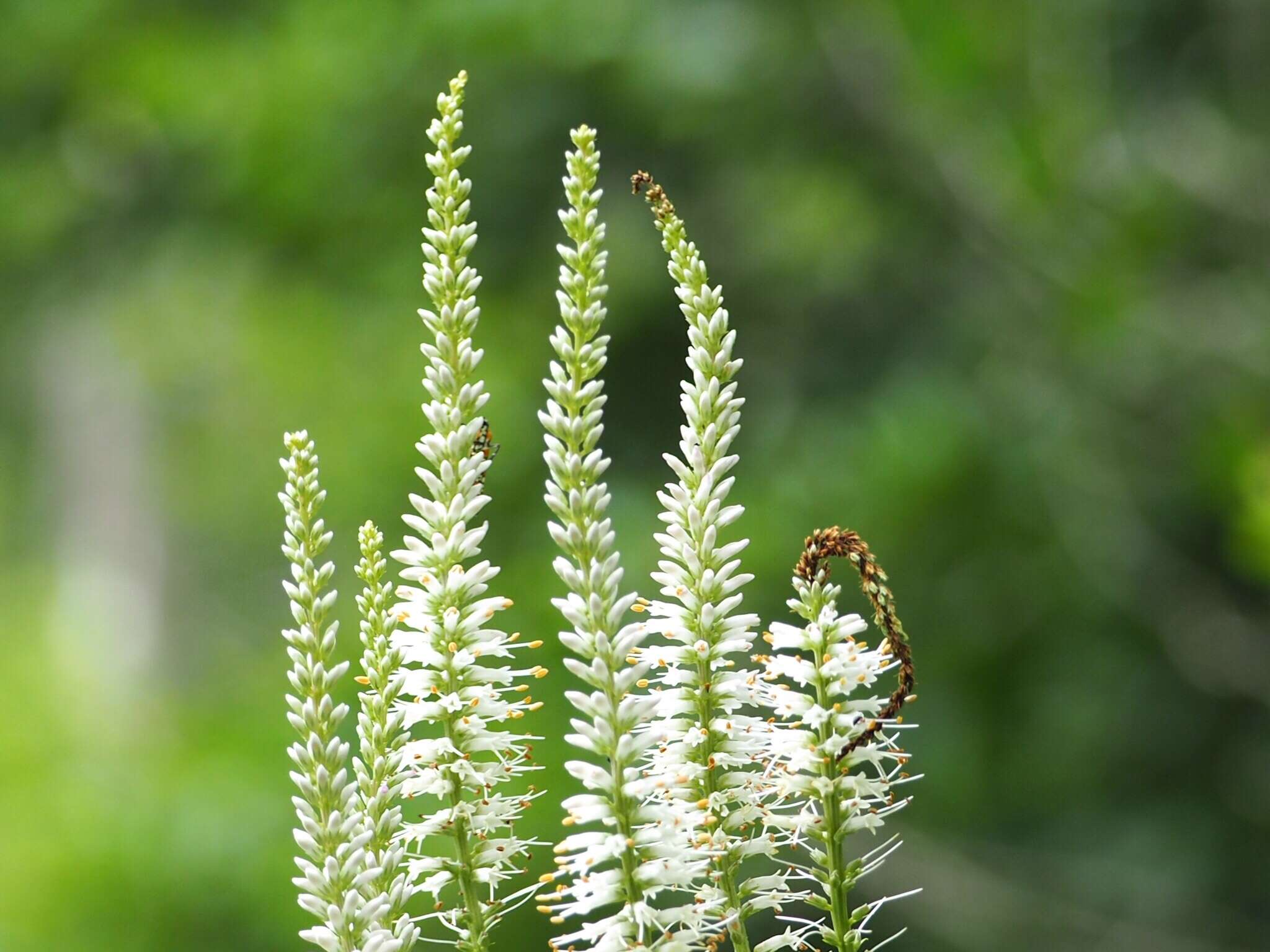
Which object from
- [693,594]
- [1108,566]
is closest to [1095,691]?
[1108,566]

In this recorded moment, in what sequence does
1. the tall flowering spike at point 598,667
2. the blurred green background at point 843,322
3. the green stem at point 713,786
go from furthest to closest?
the blurred green background at point 843,322
the green stem at point 713,786
the tall flowering spike at point 598,667

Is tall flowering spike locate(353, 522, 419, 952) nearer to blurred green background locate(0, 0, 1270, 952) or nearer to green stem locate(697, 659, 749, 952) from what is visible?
green stem locate(697, 659, 749, 952)

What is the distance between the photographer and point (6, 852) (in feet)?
23.2

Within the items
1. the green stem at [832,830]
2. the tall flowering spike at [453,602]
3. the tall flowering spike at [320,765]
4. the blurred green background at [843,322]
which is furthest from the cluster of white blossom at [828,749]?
the blurred green background at [843,322]

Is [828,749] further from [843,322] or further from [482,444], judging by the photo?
[843,322]

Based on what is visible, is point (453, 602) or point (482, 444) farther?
point (482, 444)

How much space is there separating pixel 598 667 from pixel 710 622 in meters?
0.17

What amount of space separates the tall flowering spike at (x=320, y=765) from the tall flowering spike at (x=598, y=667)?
16 centimetres

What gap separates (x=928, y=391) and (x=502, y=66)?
7.76ft

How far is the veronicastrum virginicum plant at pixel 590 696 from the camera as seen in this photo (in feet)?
3.65

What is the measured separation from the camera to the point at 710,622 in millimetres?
1193

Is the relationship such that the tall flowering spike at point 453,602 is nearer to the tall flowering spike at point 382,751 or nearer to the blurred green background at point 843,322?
the tall flowering spike at point 382,751

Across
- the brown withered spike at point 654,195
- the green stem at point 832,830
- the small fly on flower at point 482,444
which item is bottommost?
the green stem at point 832,830

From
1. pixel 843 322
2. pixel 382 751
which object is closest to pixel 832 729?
pixel 382 751
